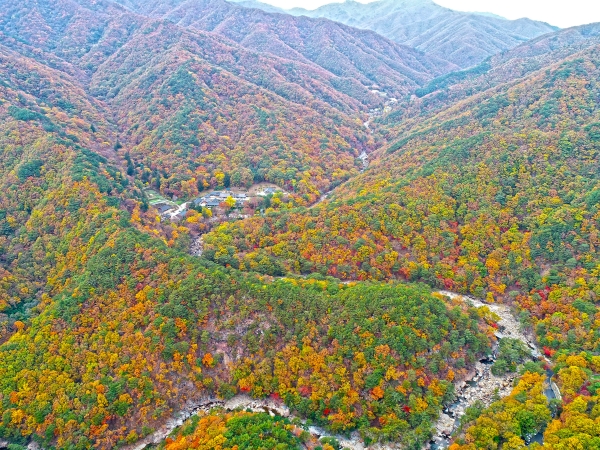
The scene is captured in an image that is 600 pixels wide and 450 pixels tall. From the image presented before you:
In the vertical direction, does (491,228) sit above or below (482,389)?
above

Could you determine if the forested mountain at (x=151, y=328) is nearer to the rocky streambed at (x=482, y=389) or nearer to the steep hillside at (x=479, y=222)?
the rocky streambed at (x=482, y=389)


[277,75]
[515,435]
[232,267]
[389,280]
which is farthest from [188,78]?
[515,435]

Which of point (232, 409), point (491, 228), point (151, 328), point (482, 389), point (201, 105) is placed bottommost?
point (232, 409)

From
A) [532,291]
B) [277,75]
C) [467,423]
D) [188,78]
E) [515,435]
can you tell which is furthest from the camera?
[277,75]

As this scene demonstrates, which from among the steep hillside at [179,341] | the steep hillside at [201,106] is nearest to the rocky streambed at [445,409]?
the steep hillside at [179,341]

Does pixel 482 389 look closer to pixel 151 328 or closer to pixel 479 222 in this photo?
pixel 479 222

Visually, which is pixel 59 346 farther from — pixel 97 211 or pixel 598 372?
pixel 598 372

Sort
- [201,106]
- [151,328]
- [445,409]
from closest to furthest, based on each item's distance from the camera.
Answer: [445,409] < [151,328] < [201,106]

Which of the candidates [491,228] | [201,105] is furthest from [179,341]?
[201,105]
